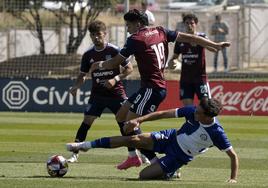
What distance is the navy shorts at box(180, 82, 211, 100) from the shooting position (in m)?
19.3

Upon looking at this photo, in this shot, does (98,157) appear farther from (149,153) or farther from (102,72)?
(149,153)

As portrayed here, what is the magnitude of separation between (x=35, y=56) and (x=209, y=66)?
23.1 ft

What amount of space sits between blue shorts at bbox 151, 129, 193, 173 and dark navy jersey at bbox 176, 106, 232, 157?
80 mm

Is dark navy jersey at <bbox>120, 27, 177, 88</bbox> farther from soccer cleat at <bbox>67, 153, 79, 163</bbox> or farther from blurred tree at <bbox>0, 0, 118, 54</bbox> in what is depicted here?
blurred tree at <bbox>0, 0, 118, 54</bbox>

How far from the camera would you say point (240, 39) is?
3631 cm

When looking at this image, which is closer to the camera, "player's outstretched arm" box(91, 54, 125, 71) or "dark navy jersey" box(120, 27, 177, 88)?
"player's outstretched arm" box(91, 54, 125, 71)

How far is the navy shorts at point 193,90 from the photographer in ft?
63.4

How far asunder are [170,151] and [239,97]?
45.8 feet

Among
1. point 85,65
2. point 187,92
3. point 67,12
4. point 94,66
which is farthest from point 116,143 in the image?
point 67,12

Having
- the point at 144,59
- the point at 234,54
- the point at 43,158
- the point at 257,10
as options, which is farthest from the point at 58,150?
the point at 257,10

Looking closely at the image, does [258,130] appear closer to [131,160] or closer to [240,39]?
[131,160]

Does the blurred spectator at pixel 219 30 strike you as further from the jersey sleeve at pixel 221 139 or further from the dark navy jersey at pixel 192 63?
the jersey sleeve at pixel 221 139

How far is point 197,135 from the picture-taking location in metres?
12.6

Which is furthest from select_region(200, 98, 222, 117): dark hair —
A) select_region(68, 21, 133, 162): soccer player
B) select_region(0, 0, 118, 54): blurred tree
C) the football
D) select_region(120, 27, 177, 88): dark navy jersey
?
select_region(0, 0, 118, 54): blurred tree
